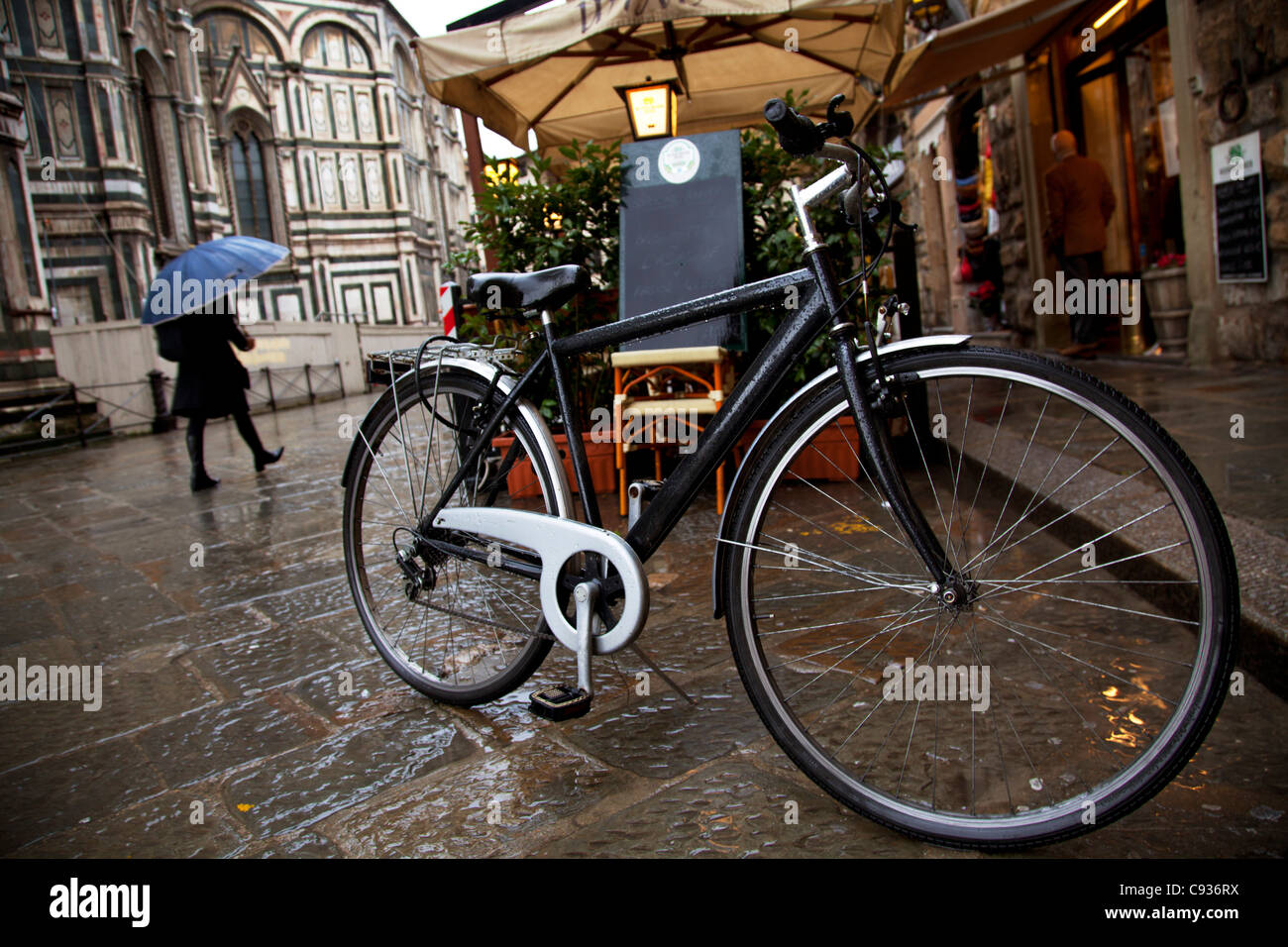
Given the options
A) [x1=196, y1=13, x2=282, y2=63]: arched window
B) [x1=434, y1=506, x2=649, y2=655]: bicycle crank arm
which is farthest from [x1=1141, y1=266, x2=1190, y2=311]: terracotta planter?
[x1=196, y1=13, x2=282, y2=63]: arched window

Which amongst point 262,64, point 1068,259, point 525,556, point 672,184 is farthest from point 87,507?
point 262,64

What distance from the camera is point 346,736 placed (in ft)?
7.47

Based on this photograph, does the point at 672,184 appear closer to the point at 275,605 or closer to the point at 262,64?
the point at 275,605

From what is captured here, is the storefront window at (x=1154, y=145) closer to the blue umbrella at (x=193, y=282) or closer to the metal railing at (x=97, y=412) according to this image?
the blue umbrella at (x=193, y=282)

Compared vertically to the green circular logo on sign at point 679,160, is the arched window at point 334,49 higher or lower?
higher

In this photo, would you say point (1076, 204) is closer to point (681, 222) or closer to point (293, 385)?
point (681, 222)

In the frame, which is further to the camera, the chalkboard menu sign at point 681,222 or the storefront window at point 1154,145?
the storefront window at point 1154,145

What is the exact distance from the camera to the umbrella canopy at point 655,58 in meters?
5.75

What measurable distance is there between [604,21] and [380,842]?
5.18 metres

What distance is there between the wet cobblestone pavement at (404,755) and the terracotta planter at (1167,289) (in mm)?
3884

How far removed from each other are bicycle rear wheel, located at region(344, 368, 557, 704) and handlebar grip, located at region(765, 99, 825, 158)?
0.91m

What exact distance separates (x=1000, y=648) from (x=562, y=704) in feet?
4.02

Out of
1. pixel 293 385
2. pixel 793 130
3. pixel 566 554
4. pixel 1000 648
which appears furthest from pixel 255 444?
pixel 293 385

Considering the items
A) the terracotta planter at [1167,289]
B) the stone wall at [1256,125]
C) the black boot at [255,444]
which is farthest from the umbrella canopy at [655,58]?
the black boot at [255,444]
